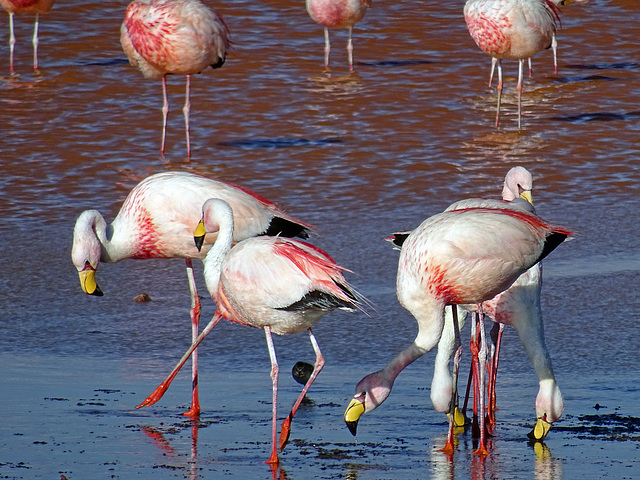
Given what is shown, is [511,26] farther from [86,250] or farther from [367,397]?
[367,397]

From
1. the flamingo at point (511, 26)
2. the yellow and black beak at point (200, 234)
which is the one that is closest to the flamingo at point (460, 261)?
the yellow and black beak at point (200, 234)

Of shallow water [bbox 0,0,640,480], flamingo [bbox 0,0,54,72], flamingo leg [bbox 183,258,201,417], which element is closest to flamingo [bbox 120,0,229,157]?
shallow water [bbox 0,0,640,480]

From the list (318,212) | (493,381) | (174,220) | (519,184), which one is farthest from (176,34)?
(493,381)

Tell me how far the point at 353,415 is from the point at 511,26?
640cm

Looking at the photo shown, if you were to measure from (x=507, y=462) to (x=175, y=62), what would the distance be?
5.89m

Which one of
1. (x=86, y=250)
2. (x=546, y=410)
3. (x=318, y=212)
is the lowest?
(x=318, y=212)

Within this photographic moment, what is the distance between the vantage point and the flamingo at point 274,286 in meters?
5.02

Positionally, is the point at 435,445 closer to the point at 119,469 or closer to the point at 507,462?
the point at 507,462

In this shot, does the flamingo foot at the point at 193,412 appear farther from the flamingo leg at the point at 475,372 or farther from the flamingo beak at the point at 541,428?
the flamingo beak at the point at 541,428

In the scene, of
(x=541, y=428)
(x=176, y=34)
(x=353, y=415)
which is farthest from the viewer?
(x=176, y=34)

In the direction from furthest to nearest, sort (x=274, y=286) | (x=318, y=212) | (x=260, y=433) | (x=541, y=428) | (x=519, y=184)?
(x=318, y=212), (x=519, y=184), (x=274, y=286), (x=260, y=433), (x=541, y=428)

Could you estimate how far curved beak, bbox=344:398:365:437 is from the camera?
4.64 meters

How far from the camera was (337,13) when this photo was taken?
12.9 metres

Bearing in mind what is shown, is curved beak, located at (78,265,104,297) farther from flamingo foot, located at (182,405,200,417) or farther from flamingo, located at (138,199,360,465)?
flamingo foot, located at (182,405,200,417)
